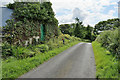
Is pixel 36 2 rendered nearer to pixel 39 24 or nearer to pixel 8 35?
pixel 39 24

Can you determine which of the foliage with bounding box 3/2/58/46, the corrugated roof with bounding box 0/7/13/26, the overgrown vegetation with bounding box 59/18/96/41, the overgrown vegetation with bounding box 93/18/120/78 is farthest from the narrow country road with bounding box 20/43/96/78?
the overgrown vegetation with bounding box 59/18/96/41

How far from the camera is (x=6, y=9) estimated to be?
11305mm

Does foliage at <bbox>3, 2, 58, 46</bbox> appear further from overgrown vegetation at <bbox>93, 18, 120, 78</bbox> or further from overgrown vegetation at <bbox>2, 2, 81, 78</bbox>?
overgrown vegetation at <bbox>93, 18, 120, 78</bbox>

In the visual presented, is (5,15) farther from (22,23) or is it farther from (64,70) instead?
(64,70)

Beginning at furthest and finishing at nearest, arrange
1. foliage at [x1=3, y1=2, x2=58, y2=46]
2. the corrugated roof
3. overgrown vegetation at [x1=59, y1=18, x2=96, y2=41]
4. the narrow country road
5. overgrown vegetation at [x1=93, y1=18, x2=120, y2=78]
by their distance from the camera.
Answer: overgrown vegetation at [x1=59, y1=18, x2=96, y2=41] → the corrugated roof → foliage at [x1=3, y1=2, x2=58, y2=46] → the narrow country road → overgrown vegetation at [x1=93, y1=18, x2=120, y2=78]

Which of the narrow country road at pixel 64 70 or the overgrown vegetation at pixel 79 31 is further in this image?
the overgrown vegetation at pixel 79 31

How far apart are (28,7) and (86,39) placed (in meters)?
44.2

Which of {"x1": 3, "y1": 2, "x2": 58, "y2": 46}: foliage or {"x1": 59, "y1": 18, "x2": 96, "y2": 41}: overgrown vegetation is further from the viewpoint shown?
{"x1": 59, "y1": 18, "x2": 96, "y2": 41}: overgrown vegetation

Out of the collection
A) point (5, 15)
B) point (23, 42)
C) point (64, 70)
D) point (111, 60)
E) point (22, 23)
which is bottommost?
point (64, 70)

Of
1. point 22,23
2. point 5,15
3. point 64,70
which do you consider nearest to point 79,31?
point 22,23

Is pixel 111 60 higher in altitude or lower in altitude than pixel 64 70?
higher

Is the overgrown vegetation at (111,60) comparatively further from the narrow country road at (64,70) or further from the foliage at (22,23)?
the foliage at (22,23)

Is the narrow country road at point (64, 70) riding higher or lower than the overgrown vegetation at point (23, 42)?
lower

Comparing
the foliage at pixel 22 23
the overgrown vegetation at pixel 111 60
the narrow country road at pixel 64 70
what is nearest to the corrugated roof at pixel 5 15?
the foliage at pixel 22 23
